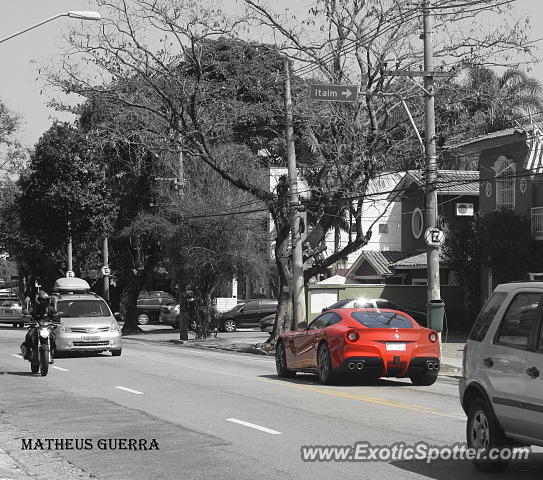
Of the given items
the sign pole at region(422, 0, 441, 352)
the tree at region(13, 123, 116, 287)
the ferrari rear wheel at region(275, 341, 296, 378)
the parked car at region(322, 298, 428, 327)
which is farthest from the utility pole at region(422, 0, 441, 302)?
the tree at region(13, 123, 116, 287)

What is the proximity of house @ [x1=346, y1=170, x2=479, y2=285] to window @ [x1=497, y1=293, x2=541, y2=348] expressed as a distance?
1408 inches

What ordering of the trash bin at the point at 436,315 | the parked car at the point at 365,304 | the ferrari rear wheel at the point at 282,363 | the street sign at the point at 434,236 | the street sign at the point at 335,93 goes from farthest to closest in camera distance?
the parked car at the point at 365,304, the street sign at the point at 335,93, the street sign at the point at 434,236, the trash bin at the point at 436,315, the ferrari rear wheel at the point at 282,363

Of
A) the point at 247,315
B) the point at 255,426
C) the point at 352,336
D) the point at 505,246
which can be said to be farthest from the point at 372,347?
the point at 247,315

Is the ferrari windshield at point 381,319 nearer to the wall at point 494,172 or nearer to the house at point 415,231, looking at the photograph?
the wall at point 494,172

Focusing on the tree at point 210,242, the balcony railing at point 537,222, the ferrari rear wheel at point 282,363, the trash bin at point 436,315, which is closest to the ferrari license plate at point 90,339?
the ferrari rear wheel at point 282,363

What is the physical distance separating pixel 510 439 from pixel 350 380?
1092cm

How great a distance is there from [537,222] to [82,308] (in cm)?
1810

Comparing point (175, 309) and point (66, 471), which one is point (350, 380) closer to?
point (66, 471)

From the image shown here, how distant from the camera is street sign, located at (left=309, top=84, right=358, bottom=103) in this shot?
26641 millimetres

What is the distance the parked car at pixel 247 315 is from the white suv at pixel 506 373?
41039 mm

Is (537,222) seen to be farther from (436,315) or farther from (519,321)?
(519,321)

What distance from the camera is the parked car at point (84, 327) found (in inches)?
1078

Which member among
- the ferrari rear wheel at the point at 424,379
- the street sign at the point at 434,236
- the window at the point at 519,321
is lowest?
the ferrari rear wheel at the point at 424,379

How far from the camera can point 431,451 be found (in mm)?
10961
